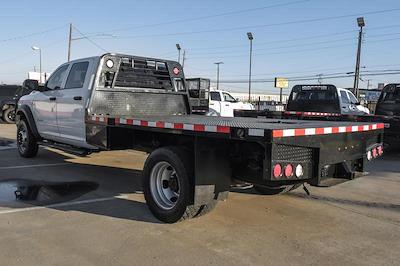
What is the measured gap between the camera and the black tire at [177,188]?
5.16m

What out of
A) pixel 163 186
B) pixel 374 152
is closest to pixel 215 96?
pixel 374 152

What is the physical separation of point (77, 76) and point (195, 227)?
4.28 metres

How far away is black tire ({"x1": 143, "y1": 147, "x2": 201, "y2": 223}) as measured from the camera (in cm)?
516

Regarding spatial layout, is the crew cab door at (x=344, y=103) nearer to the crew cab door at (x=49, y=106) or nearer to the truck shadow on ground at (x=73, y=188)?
the truck shadow on ground at (x=73, y=188)

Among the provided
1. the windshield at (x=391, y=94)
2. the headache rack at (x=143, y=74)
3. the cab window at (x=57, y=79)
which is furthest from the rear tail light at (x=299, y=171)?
the windshield at (x=391, y=94)

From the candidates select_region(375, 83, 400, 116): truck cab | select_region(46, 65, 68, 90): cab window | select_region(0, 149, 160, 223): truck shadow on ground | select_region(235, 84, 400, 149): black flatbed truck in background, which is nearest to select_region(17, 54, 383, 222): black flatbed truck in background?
select_region(0, 149, 160, 223): truck shadow on ground

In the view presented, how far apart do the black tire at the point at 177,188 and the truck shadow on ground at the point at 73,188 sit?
0.21 metres

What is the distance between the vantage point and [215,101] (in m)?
22.1

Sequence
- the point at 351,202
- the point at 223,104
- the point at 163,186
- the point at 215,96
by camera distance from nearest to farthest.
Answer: the point at 163,186 < the point at 351,202 < the point at 223,104 < the point at 215,96

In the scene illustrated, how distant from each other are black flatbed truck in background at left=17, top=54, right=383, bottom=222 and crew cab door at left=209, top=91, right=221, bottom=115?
13785 mm

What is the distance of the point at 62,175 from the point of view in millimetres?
8531

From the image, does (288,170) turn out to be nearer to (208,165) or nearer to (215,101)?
(208,165)

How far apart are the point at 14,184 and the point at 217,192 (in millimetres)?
4208

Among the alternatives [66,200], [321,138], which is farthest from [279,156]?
A: [66,200]
